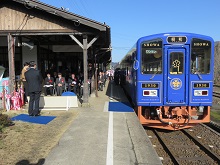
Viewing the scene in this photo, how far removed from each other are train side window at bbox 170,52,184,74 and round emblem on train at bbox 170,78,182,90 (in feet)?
0.78

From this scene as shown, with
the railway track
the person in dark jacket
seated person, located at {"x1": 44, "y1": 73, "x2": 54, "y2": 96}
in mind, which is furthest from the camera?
seated person, located at {"x1": 44, "y1": 73, "x2": 54, "y2": 96}

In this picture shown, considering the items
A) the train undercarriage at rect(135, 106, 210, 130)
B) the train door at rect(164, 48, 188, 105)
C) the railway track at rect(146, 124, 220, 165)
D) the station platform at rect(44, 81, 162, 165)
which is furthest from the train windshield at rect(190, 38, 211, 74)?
the station platform at rect(44, 81, 162, 165)

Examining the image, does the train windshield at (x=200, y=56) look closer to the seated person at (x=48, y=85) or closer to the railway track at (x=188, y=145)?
the railway track at (x=188, y=145)

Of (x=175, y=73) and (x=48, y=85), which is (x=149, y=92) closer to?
(x=175, y=73)

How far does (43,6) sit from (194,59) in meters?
5.67

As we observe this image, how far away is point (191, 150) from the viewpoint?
23.5ft

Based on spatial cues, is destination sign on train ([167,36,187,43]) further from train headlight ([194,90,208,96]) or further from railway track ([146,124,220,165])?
railway track ([146,124,220,165])

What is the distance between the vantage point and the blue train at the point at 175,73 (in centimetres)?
818

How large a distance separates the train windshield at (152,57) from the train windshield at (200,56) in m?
0.97

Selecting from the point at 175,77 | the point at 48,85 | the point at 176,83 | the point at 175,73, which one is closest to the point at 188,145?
the point at 176,83

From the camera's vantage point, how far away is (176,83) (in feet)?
27.0

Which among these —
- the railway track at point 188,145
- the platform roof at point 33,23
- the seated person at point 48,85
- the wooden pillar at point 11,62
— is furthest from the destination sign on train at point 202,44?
the seated person at point 48,85

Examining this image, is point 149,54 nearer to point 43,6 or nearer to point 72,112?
point 72,112

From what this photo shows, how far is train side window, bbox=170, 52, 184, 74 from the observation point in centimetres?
820
